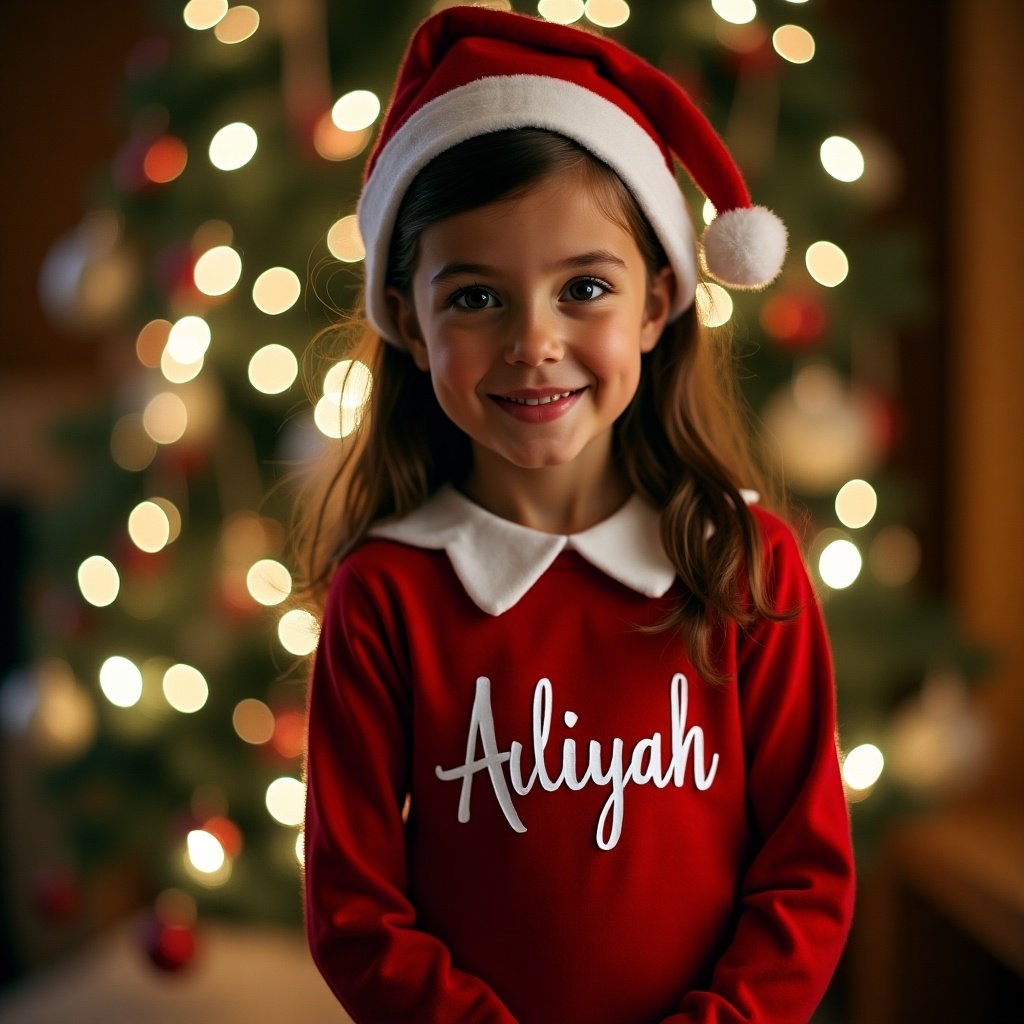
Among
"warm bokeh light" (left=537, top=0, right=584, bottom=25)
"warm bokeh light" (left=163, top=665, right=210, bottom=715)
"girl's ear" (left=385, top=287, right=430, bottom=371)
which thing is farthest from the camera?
"warm bokeh light" (left=163, top=665, right=210, bottom=715)

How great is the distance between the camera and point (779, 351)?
1.96 meters

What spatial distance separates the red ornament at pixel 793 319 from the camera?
1755 millimetres

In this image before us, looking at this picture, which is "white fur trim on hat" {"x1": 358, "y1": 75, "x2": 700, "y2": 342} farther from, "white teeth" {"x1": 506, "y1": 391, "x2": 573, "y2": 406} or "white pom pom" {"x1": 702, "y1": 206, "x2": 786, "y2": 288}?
→ "white teeth" {"x1": 506, "y1": 391, "x2": 573, "y2": 406}

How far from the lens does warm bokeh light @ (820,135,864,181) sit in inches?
72.5

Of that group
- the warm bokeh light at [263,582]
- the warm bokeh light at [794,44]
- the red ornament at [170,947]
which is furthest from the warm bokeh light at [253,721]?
the warm bokeh light at [794,44]

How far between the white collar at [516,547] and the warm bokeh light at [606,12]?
3.48 ft

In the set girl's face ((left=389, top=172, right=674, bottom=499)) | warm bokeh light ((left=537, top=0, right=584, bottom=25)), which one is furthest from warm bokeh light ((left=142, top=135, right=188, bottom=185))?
girl's face ((left=389, top=172, right=674, bottom=499))

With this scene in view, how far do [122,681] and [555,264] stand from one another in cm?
131

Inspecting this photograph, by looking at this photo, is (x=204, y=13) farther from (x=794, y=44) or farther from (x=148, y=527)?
(x=794, y=44)

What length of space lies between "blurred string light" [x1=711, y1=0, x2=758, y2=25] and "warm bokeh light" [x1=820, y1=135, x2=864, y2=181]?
0.77ft

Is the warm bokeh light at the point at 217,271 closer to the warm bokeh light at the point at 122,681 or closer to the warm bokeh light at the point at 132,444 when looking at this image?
the warm bokeh light at the point at 132,444

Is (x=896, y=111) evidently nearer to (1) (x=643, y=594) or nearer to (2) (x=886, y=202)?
(2) (x=886, y=202)

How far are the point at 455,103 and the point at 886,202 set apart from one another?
1845 mm

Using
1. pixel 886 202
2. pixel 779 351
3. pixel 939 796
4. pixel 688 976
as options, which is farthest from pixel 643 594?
pixel 886 202
